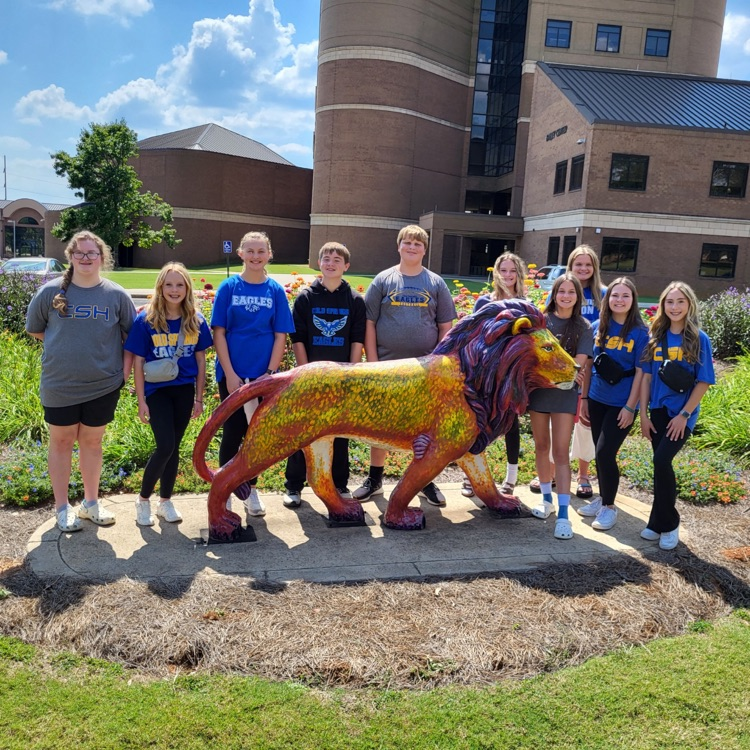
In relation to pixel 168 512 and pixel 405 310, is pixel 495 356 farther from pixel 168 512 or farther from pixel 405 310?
pixel 168 512

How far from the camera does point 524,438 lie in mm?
7617

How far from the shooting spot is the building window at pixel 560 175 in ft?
101

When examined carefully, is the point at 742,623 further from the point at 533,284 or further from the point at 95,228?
the point at 95,228

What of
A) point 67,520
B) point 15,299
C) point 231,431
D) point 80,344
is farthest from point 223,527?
point 15,299

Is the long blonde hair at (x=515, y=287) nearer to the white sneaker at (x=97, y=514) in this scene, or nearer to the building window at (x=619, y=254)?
the white sneaker at (x=97, y=514)

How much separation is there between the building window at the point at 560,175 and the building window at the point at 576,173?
28.1 inches

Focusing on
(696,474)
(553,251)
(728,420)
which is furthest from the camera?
(553,251)

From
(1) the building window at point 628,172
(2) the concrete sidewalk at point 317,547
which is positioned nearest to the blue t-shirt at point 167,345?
(2) the concrete sidewalk at point 317,547

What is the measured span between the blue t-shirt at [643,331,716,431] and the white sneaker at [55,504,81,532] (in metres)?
4.06

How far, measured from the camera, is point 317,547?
4.46 meters

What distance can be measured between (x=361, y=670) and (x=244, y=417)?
2.23 meters

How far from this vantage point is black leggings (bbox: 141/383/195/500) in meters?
4.47

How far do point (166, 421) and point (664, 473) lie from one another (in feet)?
11.2

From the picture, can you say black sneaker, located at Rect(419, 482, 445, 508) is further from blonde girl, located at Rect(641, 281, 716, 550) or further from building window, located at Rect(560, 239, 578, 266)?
building window, located at Rect(560, 239, 578, 266)
